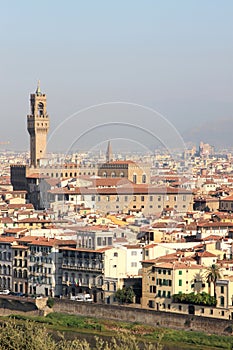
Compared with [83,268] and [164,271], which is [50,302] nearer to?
[83,268]

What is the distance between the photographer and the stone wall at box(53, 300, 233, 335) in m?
22.1

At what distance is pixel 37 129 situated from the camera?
51.4m

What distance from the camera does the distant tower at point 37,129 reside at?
51.2m

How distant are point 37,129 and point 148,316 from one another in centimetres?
2862

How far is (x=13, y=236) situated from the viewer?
96.9 feet

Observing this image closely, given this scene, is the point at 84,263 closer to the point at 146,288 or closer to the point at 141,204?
the point at 146,288

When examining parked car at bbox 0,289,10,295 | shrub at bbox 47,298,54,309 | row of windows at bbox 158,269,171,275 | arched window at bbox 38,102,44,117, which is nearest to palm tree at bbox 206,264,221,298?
row of windows at bbox 158,269,171,275

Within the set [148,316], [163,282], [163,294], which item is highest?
[163,282]

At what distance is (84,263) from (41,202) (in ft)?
62.7

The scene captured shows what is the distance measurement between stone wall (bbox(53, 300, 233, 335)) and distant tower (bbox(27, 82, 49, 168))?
26002 mm

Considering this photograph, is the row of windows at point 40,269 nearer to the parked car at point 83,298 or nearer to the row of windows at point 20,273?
the row of windows at point 20,273

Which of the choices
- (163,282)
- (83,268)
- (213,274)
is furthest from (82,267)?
(213,274)

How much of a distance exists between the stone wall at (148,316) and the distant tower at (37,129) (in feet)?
85.3

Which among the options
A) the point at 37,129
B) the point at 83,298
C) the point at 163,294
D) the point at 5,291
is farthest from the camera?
the point at 37,129
